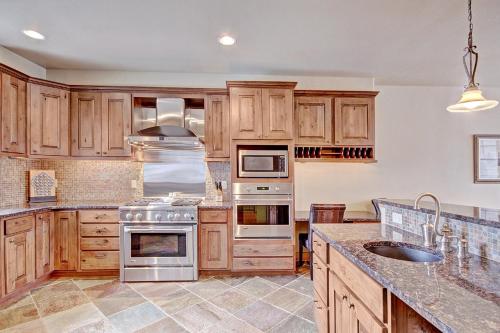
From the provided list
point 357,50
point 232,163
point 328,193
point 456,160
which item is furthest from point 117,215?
point 456,160

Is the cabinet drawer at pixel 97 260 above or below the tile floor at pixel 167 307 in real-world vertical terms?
above

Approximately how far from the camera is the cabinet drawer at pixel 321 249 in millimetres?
1743

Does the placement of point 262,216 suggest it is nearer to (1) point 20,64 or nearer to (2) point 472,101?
(2) point 472,101

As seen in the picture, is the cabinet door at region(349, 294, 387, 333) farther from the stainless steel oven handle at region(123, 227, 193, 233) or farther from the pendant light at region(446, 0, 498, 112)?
the stainless steel oven handle at region(123, 227, 193, 233)

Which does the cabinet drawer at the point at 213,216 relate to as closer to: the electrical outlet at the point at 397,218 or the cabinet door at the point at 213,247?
the cabinet door at the point at 213,247

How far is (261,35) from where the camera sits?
2.61 metres

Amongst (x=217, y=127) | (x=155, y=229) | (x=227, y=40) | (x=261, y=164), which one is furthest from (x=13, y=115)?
(x=261, y=164)

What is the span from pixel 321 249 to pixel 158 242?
2.08 m

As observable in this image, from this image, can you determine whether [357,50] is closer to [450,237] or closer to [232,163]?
[232,163]

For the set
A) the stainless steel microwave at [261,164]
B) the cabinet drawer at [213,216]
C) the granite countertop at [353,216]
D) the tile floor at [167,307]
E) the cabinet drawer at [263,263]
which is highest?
the stainless steel microwave at [261,164]

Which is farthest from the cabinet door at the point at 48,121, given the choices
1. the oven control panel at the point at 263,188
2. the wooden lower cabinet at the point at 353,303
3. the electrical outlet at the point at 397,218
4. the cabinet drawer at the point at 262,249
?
the electrical outlet at the point at 397,218

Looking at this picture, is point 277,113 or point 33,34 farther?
point 277,113

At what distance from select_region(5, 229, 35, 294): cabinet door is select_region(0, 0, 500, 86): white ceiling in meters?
2.14

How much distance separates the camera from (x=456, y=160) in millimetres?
4000
